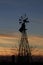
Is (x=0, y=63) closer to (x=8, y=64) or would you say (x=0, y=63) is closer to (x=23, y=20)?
(x=8, y=64)

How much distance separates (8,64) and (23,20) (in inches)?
422

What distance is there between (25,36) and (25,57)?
16.0ft

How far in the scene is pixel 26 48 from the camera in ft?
463

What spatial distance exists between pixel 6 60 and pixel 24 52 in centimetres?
475

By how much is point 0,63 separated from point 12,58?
4.66 m

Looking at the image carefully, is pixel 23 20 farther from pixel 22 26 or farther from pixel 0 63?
pixel 0 63

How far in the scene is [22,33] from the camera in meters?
143

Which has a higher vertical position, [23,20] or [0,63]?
[23,20]

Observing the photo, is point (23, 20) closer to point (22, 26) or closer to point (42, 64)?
point (22, 26)

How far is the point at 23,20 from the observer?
142 m

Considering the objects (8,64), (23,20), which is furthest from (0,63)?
(23,20)

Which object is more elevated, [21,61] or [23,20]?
[23,20]

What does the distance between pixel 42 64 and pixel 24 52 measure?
5.28 metres

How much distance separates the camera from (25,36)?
143 metres
